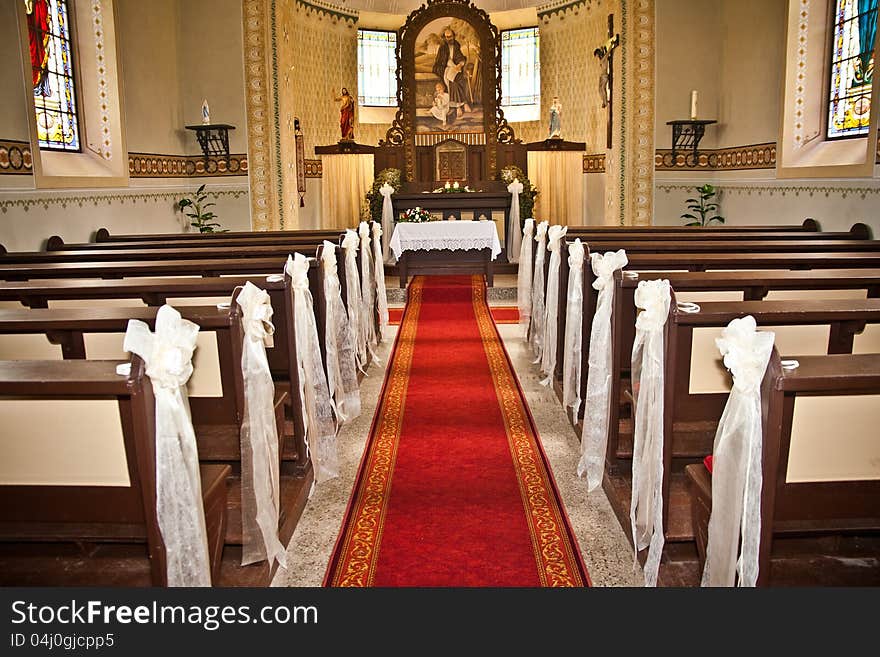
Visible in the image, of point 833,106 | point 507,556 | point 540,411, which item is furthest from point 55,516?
point 833,106

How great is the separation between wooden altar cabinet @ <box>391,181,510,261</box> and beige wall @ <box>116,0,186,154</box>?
325 centimetres

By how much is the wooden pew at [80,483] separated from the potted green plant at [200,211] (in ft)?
27.6

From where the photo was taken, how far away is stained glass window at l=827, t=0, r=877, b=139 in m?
7.70

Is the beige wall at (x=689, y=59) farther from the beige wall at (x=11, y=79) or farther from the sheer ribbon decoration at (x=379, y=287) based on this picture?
the beige wall at (x=11, y=79)

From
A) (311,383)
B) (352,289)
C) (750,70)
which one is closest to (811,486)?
(311,383)

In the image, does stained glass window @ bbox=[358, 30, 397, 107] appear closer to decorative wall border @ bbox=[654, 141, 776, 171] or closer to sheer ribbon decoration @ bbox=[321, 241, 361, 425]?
decorative wall border @ bbox=[654, 141, 776, 171]

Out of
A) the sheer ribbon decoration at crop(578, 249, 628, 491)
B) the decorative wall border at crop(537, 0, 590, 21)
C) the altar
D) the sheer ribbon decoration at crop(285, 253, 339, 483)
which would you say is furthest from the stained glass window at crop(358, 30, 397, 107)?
the sheer ribbon decoration at crop(578, 249, 628, 491)

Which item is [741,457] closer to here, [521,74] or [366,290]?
[366,290]

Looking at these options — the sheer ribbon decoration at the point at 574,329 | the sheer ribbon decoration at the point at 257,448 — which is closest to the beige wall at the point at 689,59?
the sheer ribbon decoration at the point at 574,329

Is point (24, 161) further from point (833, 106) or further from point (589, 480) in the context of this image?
point (833, 106)

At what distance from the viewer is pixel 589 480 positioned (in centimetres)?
385

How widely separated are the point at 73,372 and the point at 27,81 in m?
6.20

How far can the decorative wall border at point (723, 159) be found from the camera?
938cm

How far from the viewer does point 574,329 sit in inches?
190
